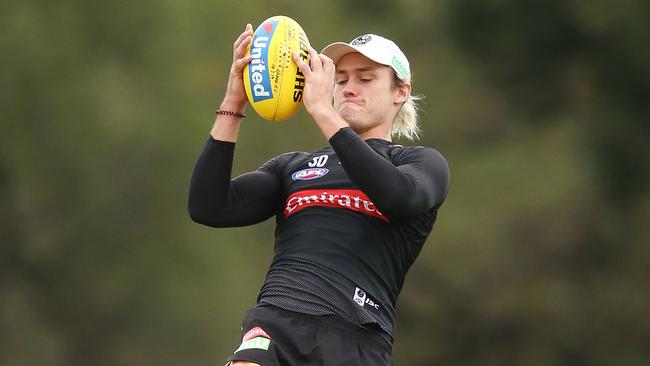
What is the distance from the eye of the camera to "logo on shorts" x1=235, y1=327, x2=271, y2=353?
159 inches

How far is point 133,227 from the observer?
12234mm

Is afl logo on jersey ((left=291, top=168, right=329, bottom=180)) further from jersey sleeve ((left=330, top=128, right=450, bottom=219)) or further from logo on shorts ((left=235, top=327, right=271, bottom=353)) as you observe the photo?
logo on shorts ((left=235, top=327, right=271, bottom=353))

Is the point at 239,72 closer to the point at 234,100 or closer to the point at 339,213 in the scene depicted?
the point at 234,100

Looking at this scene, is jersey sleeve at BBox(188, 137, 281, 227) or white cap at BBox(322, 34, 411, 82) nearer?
jersey sleeve at BBox(188, 137, 281, 227)

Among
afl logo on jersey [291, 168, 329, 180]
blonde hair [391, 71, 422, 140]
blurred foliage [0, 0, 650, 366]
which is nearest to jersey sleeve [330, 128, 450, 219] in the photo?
afl logo on jersey [291, 168, 329, 180]

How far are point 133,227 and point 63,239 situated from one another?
31.0 inches

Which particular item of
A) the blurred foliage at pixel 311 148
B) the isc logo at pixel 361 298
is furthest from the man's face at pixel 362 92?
the blurred foliage at pixel 311 148

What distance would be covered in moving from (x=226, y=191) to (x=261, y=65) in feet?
1.77

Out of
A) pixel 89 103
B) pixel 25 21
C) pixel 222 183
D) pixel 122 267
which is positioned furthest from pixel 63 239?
pixel 222 183

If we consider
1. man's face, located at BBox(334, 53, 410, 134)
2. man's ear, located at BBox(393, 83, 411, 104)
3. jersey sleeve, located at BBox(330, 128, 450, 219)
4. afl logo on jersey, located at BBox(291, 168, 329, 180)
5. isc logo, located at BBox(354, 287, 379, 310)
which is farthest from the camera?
man's ear, located at BBox(393, 83, 411, 104)

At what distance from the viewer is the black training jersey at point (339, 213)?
4.05 meters

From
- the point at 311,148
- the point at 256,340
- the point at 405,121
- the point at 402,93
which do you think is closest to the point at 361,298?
the point at 256,340

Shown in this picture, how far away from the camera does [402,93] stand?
4.74 metres

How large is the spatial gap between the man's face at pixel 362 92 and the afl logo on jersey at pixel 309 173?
274 mm
